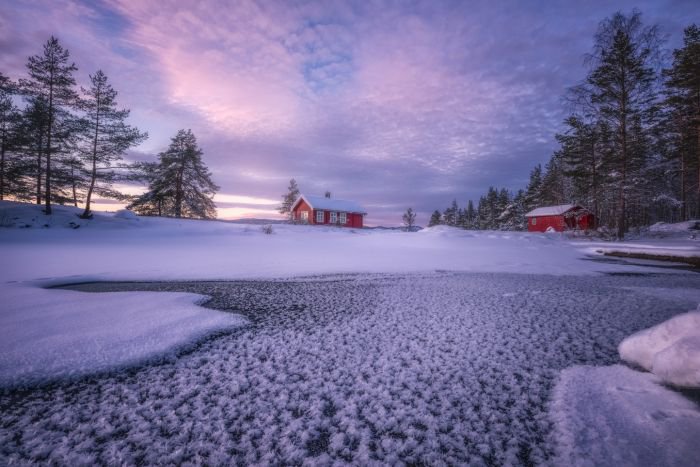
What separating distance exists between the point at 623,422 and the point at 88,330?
10.6ft

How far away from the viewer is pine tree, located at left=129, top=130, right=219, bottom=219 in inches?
1025

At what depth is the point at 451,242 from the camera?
1520 cm

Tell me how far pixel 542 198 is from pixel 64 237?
165ft

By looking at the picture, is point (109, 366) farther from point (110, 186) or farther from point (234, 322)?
point (110, 186)

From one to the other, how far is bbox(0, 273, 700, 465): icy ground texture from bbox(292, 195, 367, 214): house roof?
1219 inches

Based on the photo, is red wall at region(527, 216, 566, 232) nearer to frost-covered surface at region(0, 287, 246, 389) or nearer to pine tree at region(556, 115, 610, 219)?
pine tree at region(556, 115, 610, 219)

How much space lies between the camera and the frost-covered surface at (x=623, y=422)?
0.98m

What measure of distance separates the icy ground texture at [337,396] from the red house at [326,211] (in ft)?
97.2

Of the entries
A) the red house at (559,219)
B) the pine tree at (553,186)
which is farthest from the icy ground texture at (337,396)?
the pine tree at (553,186)

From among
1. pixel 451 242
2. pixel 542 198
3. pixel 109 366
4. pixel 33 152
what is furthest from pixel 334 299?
pixel 542 198

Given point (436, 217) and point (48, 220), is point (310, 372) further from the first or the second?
point (436, 217)

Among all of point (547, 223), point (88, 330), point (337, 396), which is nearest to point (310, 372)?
point (337, 396)

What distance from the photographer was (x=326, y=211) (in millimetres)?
33812

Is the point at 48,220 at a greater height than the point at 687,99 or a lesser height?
lesser
